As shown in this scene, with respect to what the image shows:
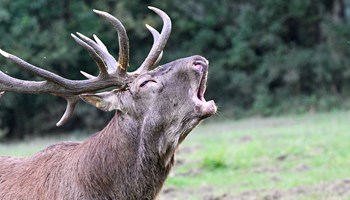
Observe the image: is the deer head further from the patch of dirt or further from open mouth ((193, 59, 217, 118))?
the patch of dirt

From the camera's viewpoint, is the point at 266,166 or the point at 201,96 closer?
the point at 201,96

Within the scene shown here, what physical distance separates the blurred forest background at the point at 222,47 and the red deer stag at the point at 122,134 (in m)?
19.4

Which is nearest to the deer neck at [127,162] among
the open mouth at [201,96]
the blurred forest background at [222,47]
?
the open mouth at [201,96]

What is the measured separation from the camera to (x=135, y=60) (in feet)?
90.7

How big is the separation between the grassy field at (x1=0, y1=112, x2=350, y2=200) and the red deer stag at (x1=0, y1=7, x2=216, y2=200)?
13.5 feet

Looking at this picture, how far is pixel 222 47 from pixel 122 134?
75.0ft

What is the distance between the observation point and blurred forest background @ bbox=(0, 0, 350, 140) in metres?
26.2

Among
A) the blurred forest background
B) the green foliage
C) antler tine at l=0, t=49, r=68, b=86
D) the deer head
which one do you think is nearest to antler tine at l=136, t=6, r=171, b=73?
the deer head

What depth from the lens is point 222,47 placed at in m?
28.8

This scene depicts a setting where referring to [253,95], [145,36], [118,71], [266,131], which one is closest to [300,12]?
[253,95]

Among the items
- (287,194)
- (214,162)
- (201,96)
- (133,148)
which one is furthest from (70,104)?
(214,162)

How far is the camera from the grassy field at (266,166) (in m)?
10.5

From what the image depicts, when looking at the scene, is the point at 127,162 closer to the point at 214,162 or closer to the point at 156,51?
the point at 156,51

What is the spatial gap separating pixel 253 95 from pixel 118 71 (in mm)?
21627
